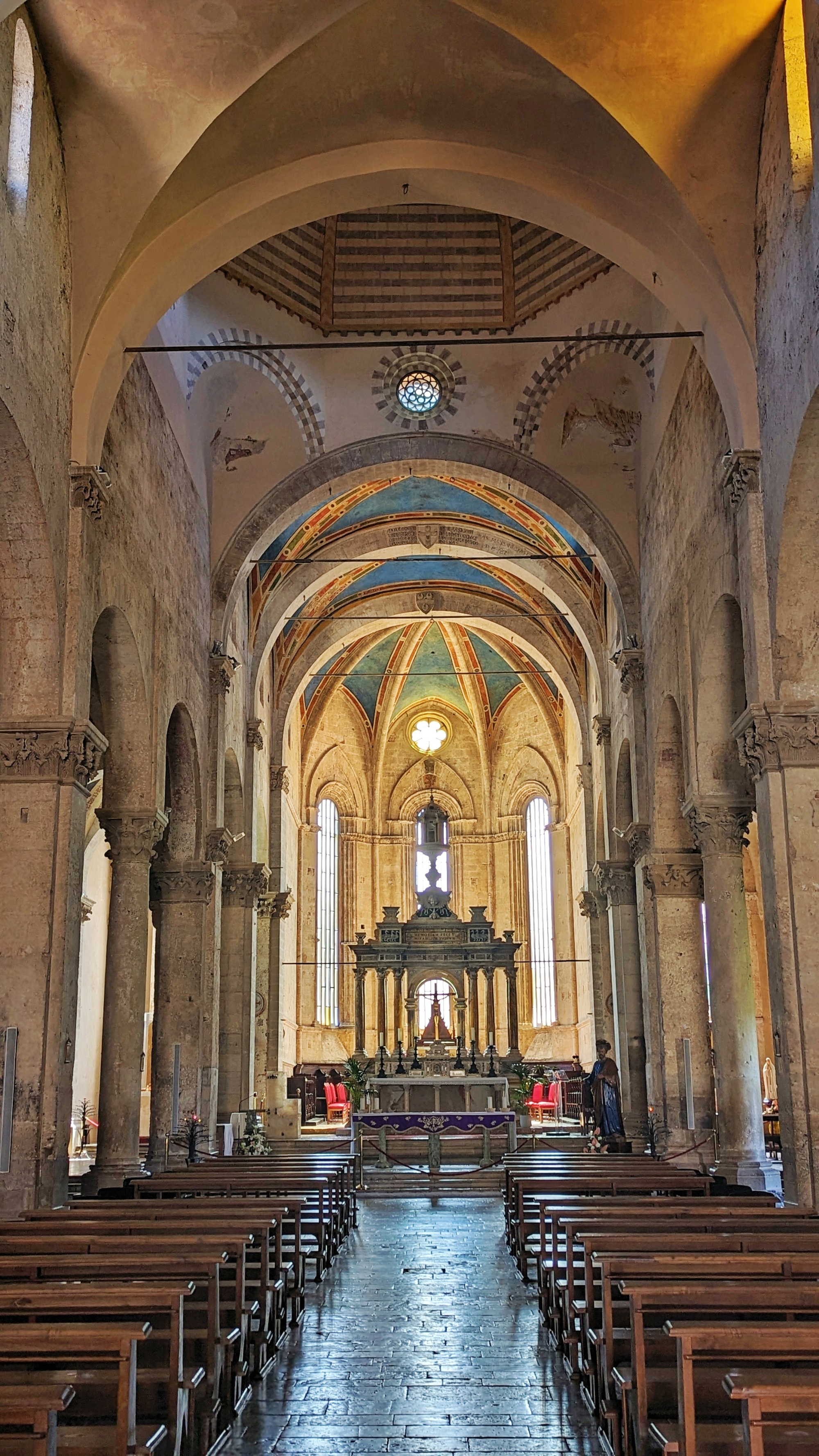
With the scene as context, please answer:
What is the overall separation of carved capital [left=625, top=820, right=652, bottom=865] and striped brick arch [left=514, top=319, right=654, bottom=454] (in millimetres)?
6009

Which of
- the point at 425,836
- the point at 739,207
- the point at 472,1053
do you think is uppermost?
the point at 739,207

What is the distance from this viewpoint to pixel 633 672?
Result: 18.8 m

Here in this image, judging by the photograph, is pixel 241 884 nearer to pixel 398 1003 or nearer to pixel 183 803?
pixel 183 803

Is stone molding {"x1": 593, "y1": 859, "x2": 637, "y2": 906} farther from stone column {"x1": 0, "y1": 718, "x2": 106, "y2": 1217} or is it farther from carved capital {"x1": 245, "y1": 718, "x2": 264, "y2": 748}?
stone column {"x1": 0, "y1": 718, "x2": 106, "y2": 1217}

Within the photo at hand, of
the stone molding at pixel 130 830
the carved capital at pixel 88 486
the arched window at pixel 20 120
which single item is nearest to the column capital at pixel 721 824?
the stone molding at pixel 130 830

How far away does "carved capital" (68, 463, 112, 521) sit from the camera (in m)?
11.8

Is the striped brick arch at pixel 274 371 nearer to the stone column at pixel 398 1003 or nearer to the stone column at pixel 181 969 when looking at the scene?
the stone column at pixel 181 969

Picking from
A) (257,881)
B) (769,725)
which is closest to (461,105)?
(769,725)

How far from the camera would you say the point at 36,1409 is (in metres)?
3.71

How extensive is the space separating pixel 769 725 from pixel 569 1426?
6.42 m

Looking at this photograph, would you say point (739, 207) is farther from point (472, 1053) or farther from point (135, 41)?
point (472, 1053)

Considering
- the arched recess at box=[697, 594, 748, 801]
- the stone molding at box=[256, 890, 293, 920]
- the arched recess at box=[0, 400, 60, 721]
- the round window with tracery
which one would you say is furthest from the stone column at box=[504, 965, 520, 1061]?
the arched recess at box=[0, 400, 60, 721]

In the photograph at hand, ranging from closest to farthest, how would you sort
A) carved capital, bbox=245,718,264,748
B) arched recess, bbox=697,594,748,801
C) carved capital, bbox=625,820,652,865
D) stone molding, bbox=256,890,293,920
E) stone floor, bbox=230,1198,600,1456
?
stone floor, bbox=230,1198,600,1456
arched recess, bbox=697,594,748,801
carved capital, bbox=625,820,652,865
carved capital, bbox=245,718,264,748
stone molding, bbox=256,890,293,920

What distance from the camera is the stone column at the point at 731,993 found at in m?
14.0
